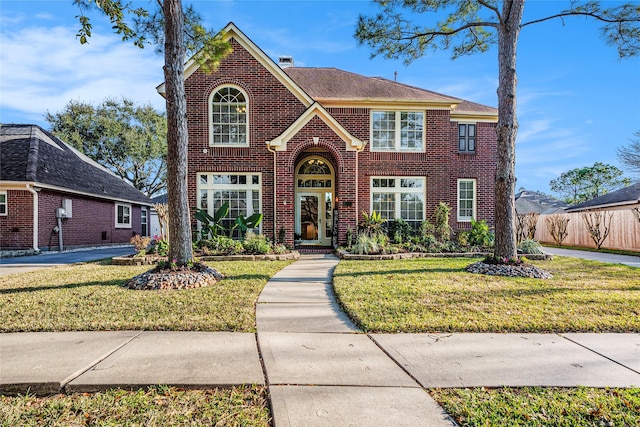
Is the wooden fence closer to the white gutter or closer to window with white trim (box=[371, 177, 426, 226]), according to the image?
window with white trim (box=[371, 177, 426, 226])

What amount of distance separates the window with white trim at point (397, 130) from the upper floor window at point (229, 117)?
16.7ft

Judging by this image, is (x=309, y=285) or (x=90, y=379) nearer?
(x=90, y=379)

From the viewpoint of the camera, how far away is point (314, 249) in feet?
42.0

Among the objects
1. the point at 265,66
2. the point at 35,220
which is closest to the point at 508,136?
the point at 265,66

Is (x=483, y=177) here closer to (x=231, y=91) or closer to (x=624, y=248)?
(x=624, y=248)

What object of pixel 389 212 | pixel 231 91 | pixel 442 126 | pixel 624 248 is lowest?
pixel 624 248

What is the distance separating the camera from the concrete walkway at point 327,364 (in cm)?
235

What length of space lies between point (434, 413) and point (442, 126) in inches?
519

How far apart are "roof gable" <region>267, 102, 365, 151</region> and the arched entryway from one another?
1.64 m

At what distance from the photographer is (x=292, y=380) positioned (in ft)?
8.64

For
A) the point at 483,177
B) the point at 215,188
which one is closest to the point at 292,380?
the point at 215,188

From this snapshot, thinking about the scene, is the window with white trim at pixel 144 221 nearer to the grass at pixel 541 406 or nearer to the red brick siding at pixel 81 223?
the red brick siding at pixel 81 223

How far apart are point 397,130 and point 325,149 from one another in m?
3.32

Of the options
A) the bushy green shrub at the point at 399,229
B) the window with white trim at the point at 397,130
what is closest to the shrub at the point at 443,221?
the bushy green shrub at the point at 399,229
